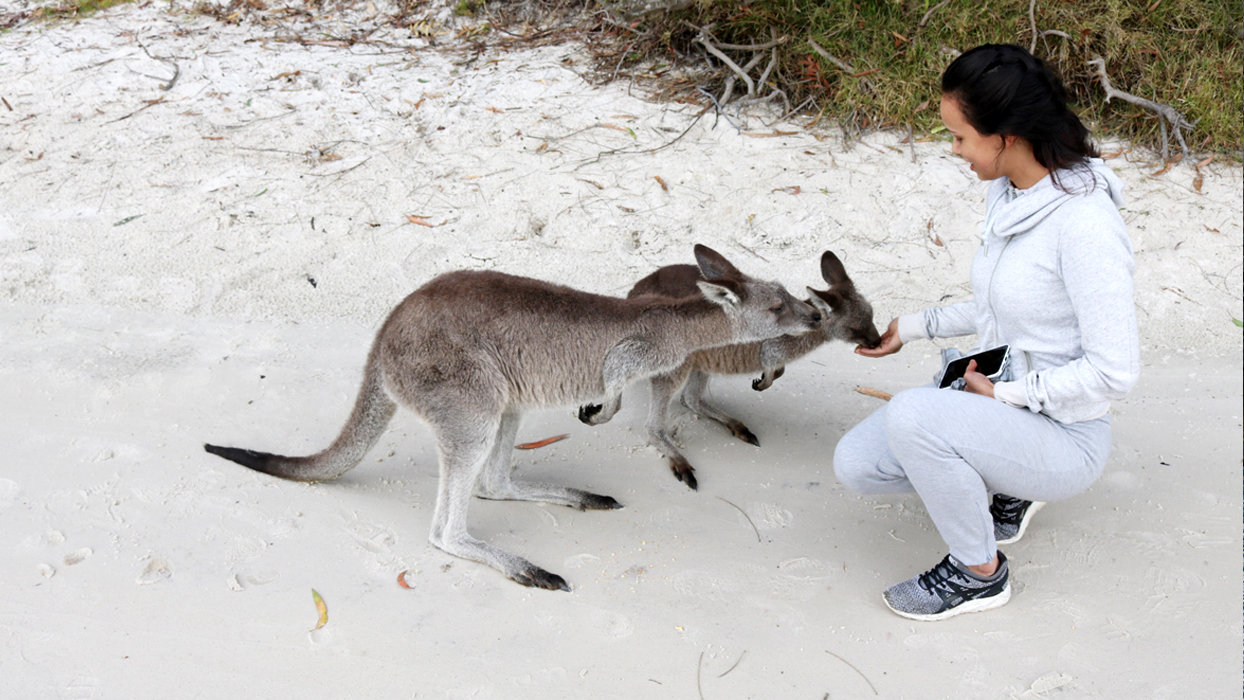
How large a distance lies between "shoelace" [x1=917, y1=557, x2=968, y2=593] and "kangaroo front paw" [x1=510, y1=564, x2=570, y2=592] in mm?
1172

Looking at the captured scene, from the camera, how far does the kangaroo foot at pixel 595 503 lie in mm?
3549

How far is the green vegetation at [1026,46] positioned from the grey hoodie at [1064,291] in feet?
12.5

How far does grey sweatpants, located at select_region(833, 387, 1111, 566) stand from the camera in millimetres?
2674

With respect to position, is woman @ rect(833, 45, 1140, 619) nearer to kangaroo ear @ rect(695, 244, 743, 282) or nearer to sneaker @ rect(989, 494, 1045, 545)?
sneaker @ rect(989, 494, 1045, 545)

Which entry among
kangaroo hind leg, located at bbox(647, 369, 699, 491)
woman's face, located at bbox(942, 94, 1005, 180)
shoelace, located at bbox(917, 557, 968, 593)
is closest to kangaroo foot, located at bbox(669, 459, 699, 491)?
kangaroo hind leg, located at bbox(647, 369, 699, 491)

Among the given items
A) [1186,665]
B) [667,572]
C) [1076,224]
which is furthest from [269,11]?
[1186,665]

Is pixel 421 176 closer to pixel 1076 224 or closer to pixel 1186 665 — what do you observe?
pixel 1076 224

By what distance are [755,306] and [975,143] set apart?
115cm

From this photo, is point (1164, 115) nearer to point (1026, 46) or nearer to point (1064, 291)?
point (1026, 46)

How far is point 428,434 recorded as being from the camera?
4000 millimetres

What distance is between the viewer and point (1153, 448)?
3922mm

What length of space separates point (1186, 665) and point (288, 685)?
265 cm

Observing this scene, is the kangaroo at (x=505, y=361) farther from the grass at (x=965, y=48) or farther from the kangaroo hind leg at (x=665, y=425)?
the grass at (x=965, y=48)

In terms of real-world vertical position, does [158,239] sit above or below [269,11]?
below
